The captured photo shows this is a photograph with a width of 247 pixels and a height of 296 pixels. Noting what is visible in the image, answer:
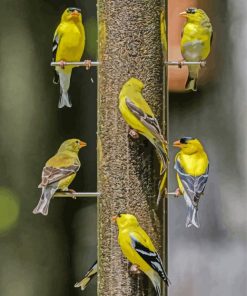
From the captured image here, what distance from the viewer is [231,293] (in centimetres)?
587

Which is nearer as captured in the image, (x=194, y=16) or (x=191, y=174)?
(x=191, y=174)

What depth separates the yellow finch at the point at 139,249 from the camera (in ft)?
12.7

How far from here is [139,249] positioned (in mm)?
3865

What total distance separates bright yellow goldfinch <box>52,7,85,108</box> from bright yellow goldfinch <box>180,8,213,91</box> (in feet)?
0.97

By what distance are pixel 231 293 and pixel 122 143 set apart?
1.96 meters

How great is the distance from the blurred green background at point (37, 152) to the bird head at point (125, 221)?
1.70m

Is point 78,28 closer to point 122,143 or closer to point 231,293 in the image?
Result: point 122,143

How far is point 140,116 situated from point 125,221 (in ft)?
0.91

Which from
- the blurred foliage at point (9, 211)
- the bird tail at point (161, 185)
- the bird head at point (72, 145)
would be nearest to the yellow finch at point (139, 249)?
the bird tail at point (161, 185)

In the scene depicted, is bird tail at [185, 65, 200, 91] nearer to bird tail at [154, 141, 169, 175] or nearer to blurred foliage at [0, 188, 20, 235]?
bird tail at [154, 141, 169, 175]

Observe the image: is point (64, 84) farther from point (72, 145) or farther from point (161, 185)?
point (161, 185)

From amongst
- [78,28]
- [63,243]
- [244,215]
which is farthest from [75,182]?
[78,28]

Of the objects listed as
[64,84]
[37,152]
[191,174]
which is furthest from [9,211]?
[191,174]

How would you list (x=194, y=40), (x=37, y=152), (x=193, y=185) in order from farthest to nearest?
(x=37, y=152)
(x=194, y=40)
(x=193, y=185)
